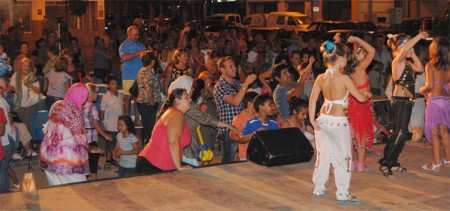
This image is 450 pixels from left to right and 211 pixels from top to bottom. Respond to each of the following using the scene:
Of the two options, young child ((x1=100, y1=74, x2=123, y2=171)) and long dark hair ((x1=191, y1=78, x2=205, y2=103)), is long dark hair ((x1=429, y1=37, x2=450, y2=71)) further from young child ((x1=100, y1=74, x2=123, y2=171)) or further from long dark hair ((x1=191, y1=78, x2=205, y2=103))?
young child ((x1=100, y1=74, x2=123, y2=171))

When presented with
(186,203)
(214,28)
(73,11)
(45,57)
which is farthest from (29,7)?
(186,203)

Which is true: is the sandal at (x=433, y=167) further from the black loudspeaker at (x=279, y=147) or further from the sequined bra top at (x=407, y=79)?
the black loudspeaker at (x=279, y=147)

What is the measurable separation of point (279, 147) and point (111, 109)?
400 cm

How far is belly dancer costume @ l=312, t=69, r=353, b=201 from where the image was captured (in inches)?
315

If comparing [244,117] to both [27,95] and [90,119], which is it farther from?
[27,95]

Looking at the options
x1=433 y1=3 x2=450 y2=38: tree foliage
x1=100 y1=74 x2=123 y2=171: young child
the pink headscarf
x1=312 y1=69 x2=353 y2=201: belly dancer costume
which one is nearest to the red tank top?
the pink headscarf

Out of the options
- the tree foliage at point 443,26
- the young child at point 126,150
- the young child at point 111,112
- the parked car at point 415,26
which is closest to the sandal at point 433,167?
the young child at point 126,150

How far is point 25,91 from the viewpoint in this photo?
503 inches

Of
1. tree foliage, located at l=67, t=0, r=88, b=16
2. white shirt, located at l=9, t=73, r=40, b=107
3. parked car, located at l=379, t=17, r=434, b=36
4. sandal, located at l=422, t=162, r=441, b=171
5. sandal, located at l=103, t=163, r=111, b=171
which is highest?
tree foliage, located at l=67, t=0, r=88, b=16

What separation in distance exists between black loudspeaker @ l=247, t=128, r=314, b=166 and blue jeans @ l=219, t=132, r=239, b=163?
2.39 ft

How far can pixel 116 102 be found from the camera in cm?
1272

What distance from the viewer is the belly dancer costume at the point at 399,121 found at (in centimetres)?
931

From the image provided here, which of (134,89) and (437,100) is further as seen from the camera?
(134,89)

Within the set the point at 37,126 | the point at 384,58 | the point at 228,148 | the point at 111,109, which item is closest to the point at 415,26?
the point at 384,58
